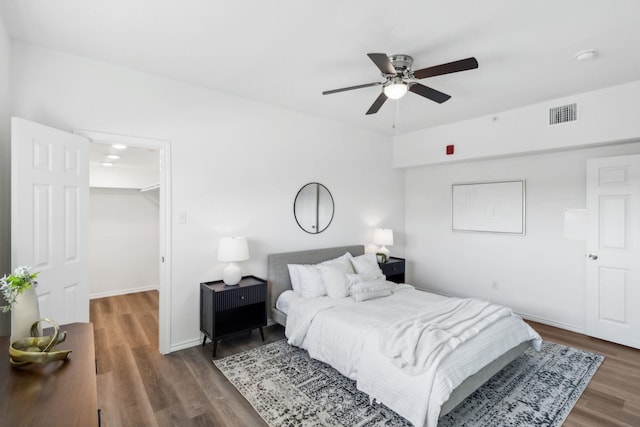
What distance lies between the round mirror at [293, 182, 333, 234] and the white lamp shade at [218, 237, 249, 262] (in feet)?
3.31

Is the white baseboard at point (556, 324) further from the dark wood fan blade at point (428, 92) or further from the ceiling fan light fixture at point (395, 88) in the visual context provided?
the ceiling fan light fixture at point (395, 88)

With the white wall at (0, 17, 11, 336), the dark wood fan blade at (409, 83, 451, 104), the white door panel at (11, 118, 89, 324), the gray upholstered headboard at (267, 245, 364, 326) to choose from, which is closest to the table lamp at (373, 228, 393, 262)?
the gray upholstered headboard at (267, 245, 364, 326)

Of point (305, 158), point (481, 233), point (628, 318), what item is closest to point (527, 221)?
point (481, 233)

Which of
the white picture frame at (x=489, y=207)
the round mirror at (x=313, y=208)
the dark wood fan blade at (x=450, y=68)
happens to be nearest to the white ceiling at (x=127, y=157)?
the round mirror at (x=313, y=208)

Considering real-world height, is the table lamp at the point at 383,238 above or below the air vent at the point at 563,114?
below

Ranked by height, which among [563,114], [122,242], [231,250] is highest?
[563,114]

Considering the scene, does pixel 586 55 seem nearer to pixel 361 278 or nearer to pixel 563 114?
pixel 563 114

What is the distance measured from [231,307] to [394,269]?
2517mm

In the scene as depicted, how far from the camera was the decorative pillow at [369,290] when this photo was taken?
3.38 metres

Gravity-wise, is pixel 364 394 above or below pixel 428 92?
below

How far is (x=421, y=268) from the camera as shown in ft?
18.0


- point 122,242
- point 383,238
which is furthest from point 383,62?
point 122,242

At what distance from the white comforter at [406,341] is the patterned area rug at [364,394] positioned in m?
0.14

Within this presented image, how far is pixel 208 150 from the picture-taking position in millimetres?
3479
